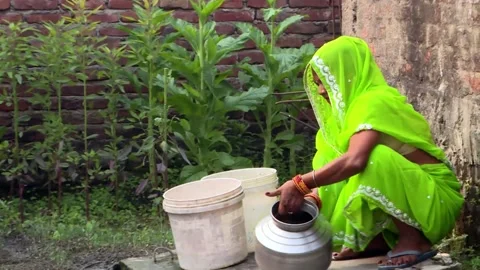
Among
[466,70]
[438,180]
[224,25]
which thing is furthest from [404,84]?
[224,25]

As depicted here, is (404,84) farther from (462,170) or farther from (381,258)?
(381,258)

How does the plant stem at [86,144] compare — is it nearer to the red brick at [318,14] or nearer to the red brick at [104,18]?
the red brick at [104,18]

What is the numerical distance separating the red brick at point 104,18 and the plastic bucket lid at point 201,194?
2002 mm

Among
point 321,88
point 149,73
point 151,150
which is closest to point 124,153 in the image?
point 151,150

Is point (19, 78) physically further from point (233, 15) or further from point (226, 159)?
point (233, 15)

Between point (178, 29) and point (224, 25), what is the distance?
0.57 meters

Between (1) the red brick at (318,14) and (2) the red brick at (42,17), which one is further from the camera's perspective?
(1) the red brick at (318,14)

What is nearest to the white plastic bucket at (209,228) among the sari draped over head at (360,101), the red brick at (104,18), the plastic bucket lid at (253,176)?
the plastic bucket lid at (253,176)

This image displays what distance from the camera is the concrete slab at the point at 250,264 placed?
3.29 meters

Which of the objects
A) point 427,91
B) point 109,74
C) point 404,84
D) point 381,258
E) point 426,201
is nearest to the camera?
point 426,201

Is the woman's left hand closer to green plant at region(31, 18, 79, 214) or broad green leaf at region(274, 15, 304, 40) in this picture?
green plant at region(31, 18, 79, 214)

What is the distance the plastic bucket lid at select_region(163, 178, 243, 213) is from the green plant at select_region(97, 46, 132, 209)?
4.24 ft

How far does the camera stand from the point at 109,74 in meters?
5.01

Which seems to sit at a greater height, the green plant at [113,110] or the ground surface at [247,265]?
the green plant at [113,110]
